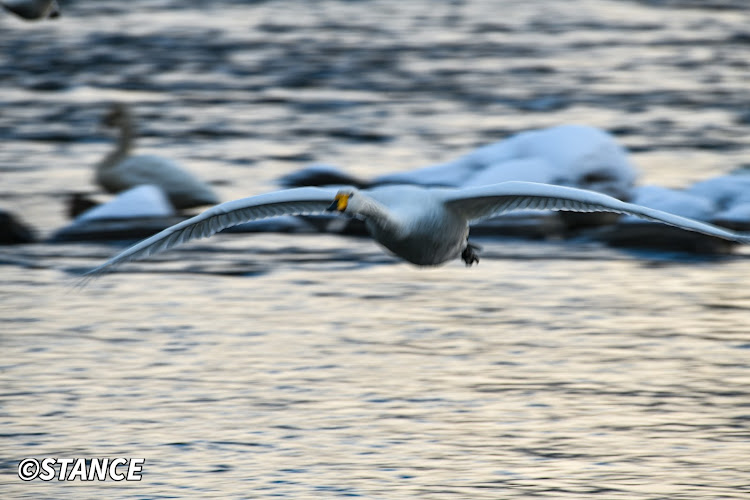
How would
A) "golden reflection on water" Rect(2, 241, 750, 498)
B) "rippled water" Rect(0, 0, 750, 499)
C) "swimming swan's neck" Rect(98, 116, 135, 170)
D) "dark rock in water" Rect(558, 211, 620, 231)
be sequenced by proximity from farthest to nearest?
"swimming swan's neck" Rect(98, 116, 135, 170) < "dark rock in water" Rect(558, 211, 620, 231) < "rippled water" Rect(0, 0, 750, 499) < "golden reflection on water" Rect(2, 241, 750, 498)

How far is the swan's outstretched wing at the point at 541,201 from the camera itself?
9742 millimetres

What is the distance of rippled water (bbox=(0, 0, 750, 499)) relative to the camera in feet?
33.2

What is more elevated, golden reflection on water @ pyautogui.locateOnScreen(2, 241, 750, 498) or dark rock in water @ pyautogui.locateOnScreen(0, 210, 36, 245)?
dark rock in water @ pyautogui.locateOnScreen(0, 210, 36, 245)

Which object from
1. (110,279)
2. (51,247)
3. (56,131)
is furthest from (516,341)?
(56,131)

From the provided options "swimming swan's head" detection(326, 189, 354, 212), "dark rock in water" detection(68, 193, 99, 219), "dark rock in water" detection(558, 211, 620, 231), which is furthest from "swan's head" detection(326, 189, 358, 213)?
"dark rock in water" detection(68, 193, 99, 219)

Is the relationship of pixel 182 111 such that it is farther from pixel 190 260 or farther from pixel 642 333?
pixel 642 333

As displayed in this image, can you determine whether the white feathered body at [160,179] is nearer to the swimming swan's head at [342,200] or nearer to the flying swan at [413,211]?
the flying swan at [413,211]

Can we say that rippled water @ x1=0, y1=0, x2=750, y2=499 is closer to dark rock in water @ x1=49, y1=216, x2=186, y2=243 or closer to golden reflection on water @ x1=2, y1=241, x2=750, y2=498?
golden reflection on water @ x1=2, y1=241, x2=750, y2=498

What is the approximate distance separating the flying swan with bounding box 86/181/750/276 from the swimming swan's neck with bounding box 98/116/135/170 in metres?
8.19

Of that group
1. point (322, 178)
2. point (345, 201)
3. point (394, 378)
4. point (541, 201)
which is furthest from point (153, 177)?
point (345, 201)

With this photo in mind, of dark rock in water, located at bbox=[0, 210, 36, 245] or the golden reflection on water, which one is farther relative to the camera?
dark rock in water, located at bbox=[0, 210, 36, 245]

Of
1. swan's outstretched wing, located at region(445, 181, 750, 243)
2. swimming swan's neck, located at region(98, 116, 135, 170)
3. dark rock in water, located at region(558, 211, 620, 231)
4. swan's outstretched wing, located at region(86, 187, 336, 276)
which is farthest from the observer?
swimming swan's neck, located at region(98, 116, 135, 170)

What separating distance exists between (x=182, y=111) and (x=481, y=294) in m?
11.0

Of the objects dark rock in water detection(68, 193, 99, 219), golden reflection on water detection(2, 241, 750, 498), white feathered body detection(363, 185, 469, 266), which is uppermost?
white feathered body detection(363, 185, 469, 266)
